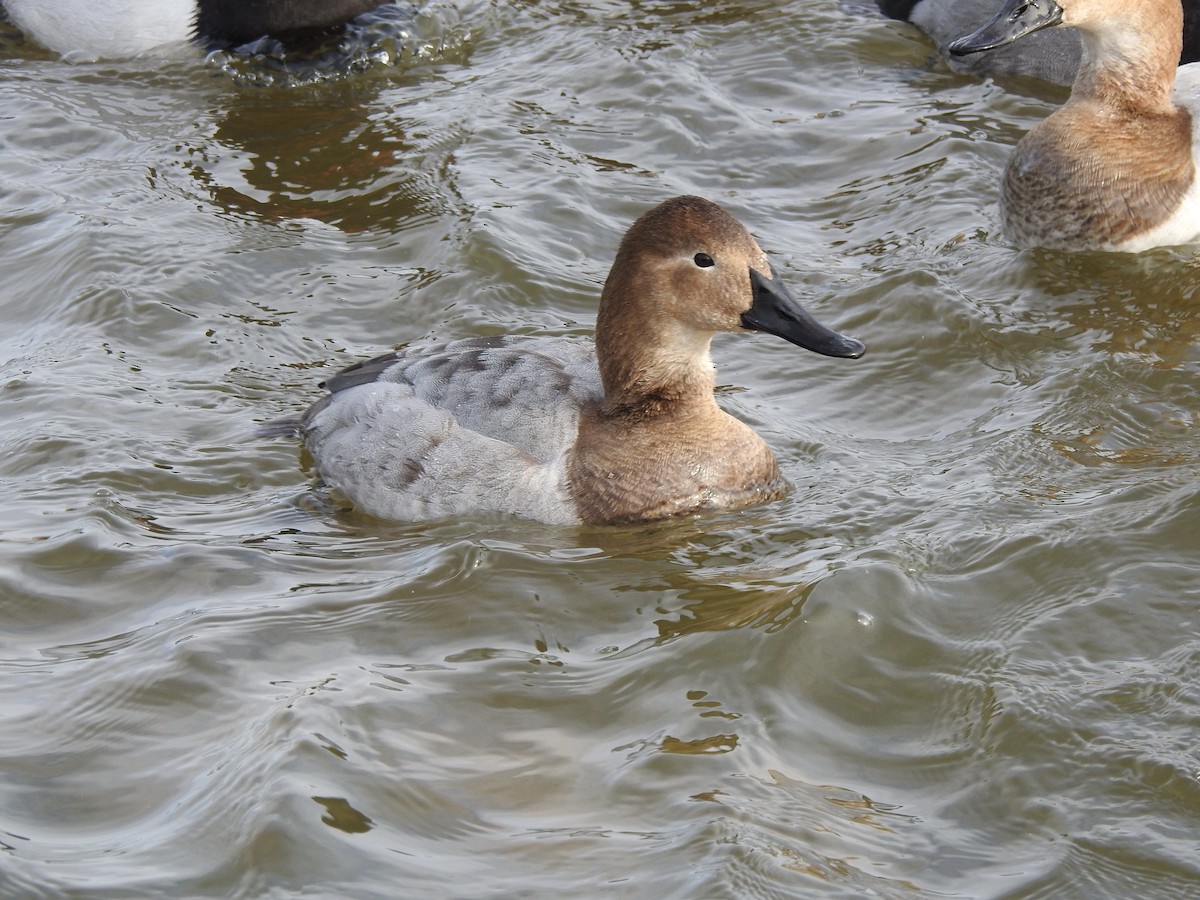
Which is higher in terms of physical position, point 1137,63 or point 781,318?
point 1137,63

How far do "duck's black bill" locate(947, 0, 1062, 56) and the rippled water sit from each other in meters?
0.88

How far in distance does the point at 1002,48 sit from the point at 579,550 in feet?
16.4

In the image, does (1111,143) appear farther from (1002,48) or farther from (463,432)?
(463,432)

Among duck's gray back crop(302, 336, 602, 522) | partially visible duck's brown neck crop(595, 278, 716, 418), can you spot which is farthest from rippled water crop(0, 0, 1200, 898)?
partially visible duck's brown neck crop(595, 278, 716, 418)

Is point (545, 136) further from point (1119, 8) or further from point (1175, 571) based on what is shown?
point (1175, 571)

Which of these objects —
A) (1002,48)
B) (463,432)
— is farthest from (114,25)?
(463,432)

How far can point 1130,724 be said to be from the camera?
4.06 metres

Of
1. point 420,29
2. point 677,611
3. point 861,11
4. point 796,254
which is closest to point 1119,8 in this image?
point 796,254

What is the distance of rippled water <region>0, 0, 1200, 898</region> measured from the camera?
3793 millimetres

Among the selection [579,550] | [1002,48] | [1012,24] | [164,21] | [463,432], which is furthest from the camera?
[164,21]

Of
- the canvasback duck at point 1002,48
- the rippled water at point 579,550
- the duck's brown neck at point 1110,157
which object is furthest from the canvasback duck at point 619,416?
the canvasback duck at point 1002,48

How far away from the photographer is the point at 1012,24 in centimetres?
705

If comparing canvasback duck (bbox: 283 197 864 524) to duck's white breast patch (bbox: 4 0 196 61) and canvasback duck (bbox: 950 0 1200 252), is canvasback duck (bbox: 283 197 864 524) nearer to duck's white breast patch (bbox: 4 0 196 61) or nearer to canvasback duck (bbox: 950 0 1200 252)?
canvasback duck (bbox: 950 0 1200 252)

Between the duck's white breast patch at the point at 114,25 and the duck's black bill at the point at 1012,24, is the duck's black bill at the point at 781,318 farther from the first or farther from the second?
the duck's white breast patch at the point at 114,25
